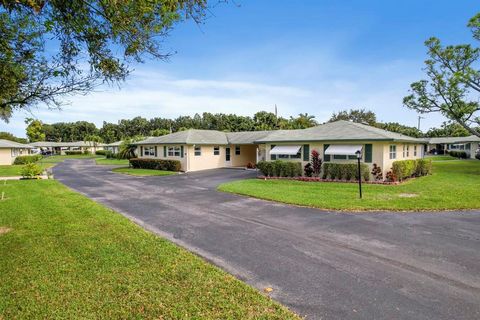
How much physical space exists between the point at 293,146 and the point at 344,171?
4.39 meters

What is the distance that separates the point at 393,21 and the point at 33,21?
55.0ft

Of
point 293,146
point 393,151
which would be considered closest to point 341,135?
point 293,146

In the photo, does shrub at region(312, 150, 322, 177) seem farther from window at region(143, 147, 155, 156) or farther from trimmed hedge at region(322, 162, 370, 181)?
window at region(143, 147, 155, 156)

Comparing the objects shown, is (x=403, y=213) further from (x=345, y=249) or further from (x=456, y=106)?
(x=456, y=106)

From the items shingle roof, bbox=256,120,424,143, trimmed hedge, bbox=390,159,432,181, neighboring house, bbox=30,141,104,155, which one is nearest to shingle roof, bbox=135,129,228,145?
shingle roof, bbox=256,120,424,143

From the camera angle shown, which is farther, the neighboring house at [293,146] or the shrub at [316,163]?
the shrub at [316,163]

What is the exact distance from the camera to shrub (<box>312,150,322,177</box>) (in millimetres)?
20125

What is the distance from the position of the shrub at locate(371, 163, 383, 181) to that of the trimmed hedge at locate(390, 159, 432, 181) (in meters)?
0.79

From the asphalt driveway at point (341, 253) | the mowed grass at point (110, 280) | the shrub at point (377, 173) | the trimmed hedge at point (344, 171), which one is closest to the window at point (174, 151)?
the trimmed hedge at point (344, 171)

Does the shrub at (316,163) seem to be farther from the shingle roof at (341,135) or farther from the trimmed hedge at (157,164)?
the trimmed hedge at (157,164)

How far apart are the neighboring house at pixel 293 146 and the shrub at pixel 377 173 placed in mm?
255

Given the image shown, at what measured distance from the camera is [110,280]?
5.06 meters

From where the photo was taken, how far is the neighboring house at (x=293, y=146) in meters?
18.5

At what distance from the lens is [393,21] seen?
15.8m
